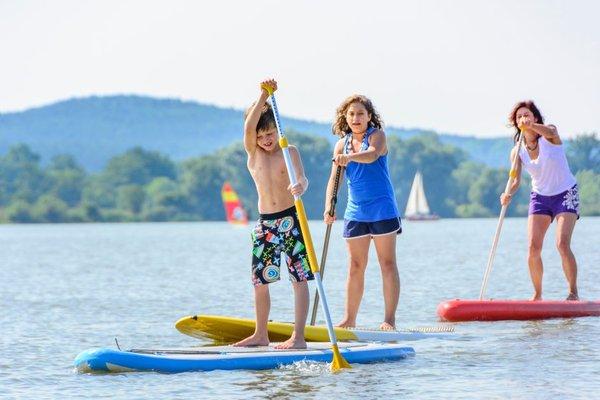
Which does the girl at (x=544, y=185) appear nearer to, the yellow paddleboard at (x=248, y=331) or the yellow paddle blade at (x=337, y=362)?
the yellow paddleboard at (x=248, y=331)

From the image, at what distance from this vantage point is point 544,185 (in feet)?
43.9

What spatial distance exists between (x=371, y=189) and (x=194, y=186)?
409 feet

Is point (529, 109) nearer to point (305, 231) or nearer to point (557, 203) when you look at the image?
point (557, 203)

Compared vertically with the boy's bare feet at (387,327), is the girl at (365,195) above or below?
above

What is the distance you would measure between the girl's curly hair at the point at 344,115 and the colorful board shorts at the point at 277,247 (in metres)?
1.58

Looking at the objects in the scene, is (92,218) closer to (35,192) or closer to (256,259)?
(35,192)

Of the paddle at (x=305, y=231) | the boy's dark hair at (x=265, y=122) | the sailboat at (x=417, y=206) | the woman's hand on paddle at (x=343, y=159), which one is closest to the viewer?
the paddle at (x=305, y=231)

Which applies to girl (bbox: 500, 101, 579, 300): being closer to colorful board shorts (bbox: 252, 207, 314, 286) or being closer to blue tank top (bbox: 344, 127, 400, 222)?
blue tank top (bbox: 344, 127, 400, 222)

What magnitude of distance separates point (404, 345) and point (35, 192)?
135985 millimetres

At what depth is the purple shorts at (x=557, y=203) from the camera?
43.7 feet

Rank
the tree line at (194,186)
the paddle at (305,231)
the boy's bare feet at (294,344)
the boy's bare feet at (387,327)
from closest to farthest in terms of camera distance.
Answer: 1. the paddle at (305,231)
2. the boy's bare feet at (294,344)
3. the boy's bare feet at (387,327)
4. the tree line at (194,186)

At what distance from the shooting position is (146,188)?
142750 mm

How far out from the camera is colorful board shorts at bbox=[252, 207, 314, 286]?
10.1m

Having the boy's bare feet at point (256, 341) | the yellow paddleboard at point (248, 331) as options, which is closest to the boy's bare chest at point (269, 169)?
the boy's bare feet at point (256, 341)
